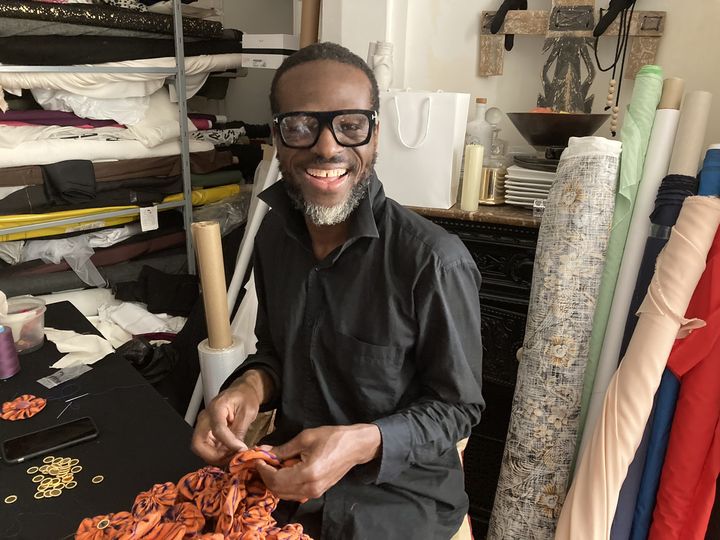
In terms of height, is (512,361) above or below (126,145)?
below

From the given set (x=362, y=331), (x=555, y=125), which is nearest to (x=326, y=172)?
(x=362, y=331)

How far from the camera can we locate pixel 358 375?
1022mm

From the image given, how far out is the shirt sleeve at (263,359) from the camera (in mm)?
1150

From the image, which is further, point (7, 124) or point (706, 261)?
point (7, 124)

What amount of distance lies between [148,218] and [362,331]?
1.66 meters

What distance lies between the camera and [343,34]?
2.04m

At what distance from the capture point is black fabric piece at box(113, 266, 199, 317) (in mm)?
2348

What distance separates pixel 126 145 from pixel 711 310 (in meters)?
2.15

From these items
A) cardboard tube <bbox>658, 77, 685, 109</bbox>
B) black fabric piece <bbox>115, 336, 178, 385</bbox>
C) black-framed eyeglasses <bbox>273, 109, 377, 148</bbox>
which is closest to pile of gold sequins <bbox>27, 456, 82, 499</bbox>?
black-framed eyeglasses <bbox>273, 109, 377, 148</bbox>

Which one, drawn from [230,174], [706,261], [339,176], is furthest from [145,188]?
[706,261]

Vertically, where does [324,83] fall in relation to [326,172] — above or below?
above

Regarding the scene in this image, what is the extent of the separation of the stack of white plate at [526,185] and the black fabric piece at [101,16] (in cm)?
154

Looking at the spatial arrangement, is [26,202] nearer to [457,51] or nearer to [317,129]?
[317,129]

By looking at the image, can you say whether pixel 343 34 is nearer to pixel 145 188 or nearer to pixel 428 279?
pixel 145 188
